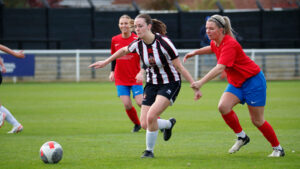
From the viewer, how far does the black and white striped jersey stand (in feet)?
23.9

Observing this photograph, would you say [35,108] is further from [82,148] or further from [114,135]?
[82,148]

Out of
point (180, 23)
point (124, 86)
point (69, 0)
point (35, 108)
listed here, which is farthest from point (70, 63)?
point (124, 86)

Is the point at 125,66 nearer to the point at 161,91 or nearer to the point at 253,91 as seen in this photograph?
the point at 161,91

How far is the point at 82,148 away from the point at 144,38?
223 centimetres

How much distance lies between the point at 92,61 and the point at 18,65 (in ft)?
12.3

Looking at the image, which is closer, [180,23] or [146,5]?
[180,23]

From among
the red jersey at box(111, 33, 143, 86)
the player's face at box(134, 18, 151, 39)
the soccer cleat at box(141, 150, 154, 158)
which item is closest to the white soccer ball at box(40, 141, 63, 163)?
the soccer cleat at box(141, 150, 154, 158)

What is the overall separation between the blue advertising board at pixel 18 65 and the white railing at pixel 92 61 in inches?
34.8

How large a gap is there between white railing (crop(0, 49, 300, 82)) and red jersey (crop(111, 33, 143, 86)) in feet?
46.5

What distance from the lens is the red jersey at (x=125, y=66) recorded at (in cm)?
1073

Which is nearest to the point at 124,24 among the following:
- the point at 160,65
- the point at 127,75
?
the point at 127,75

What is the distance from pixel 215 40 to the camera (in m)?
7.23

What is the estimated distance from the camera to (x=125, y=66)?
10.9 meters

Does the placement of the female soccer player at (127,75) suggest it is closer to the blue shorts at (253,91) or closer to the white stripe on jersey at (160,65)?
the white stripe on jersey at (160,65)
